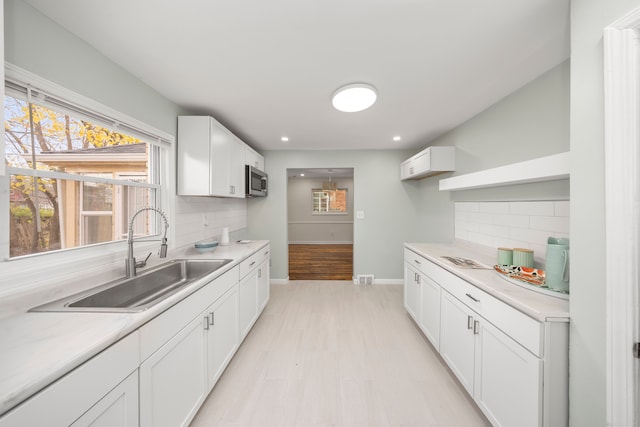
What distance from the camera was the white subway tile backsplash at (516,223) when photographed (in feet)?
5.31

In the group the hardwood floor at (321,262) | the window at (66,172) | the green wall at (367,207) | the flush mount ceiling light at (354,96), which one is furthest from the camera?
the hardwood floor at (321,262)

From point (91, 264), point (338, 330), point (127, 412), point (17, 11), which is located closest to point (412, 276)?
point (338, 330)

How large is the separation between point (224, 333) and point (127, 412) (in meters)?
0.89

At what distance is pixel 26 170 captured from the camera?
1153mm

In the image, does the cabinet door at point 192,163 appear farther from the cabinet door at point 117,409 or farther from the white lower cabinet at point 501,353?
the white lower cabinet at point 501,353

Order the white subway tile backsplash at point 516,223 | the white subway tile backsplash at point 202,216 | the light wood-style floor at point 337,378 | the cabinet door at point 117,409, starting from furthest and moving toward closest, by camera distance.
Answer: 1. the white subway tile backsplash at point 202,216
2. the white subway tile backsplash at point 516,223
3. the light wood-style floor at point 337,378
4. the cabinet door at point 117,409

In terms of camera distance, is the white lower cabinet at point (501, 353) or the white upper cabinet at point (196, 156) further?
the white upper cabinet at point (196, 156)

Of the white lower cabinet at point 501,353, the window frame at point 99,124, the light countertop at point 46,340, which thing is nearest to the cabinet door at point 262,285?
the window frame at point 99,124

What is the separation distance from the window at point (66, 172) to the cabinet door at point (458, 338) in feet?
8.33

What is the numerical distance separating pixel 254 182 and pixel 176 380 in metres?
2.36

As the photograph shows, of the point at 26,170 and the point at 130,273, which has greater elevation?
the point at 26,170

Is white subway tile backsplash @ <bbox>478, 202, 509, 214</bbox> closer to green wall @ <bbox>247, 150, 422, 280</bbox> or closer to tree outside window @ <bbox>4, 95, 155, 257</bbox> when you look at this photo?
green wall @ <bbox>247, 150, 422, 280</bbox>

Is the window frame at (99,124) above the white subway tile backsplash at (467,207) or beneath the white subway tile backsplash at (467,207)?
above

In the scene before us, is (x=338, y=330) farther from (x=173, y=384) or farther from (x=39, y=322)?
(x=39, y=322)
